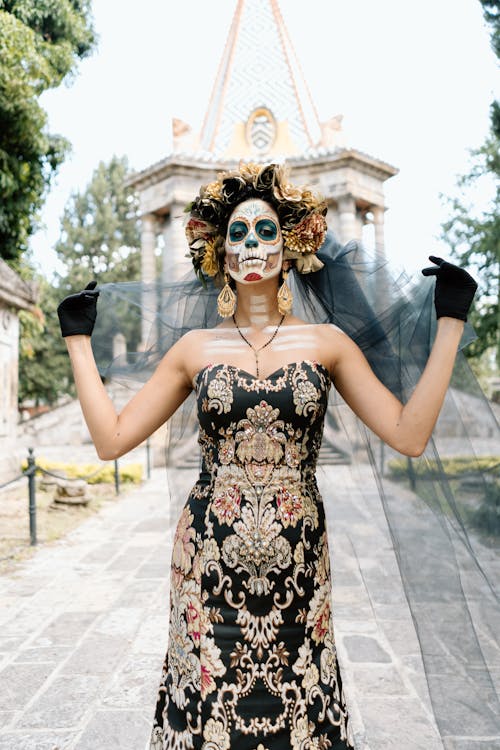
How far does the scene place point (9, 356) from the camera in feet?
32.0

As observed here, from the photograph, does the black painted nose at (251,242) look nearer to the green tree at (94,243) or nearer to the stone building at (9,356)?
the stone building at (9,356)

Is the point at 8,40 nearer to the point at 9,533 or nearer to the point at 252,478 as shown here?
the point at 9,533

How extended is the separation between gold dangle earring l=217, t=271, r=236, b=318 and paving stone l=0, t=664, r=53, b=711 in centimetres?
256

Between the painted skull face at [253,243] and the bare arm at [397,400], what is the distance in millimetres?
381

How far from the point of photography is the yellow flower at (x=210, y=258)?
2.46m

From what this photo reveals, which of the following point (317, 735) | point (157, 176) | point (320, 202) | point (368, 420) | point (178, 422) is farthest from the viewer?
point (157, 176)

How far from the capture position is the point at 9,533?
785 centimetres

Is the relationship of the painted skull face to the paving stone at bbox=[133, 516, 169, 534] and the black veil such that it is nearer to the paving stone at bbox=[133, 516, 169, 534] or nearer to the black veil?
the black veil

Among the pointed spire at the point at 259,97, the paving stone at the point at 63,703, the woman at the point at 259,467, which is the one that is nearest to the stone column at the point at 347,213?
the pointed spire at the point at 259,97

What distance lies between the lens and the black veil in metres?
2.07

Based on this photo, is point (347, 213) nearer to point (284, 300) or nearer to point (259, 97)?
point (259, 97)

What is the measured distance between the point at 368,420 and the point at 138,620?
3386 millimetres

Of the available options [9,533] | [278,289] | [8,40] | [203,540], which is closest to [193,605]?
[203,540]

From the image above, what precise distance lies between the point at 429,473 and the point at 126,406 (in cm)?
114
